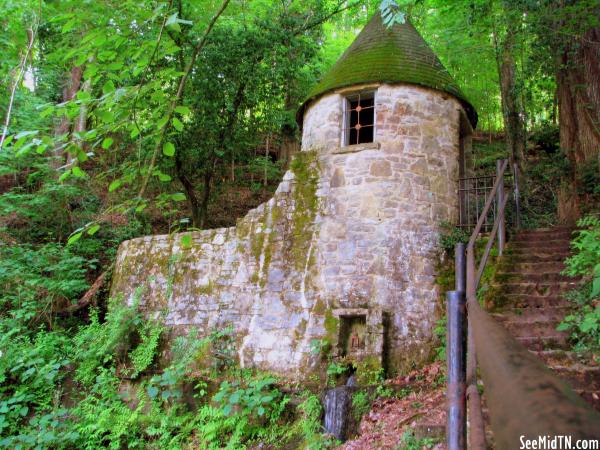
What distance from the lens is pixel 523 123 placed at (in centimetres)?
1214

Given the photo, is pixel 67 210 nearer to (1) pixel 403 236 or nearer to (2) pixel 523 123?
(1) pixel 403 236

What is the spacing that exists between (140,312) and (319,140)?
451 cm

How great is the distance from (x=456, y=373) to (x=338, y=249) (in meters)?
6.24

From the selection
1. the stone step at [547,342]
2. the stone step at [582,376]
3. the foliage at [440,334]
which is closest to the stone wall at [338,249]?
the foliage at [440,334]

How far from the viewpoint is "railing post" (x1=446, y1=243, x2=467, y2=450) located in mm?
1274

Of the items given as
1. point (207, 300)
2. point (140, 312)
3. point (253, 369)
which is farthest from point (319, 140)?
point (140, 312)

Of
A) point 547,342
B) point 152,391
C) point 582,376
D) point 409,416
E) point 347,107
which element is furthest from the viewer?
point 347,107

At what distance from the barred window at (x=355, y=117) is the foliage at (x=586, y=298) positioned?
3738mm

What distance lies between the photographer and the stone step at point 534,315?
5098 mm

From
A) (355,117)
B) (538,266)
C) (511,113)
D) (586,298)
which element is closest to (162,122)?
(586,298)

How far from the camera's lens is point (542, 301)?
5.44m

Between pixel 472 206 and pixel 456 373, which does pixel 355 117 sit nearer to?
pixel 472 206

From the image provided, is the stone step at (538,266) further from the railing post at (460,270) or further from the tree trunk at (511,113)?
the tree trunk at (511,113)

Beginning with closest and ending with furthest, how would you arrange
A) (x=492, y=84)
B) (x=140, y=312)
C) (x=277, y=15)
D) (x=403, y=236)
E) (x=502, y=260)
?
(x=502, y=260)
(x=403, y=236)
(x=140, y=312)
(x=277, y=15)
(x=492, y=84)
